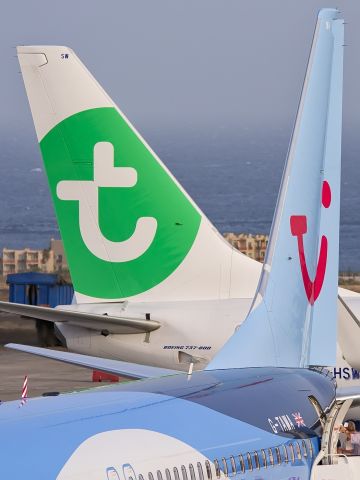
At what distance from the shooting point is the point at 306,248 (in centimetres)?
2061

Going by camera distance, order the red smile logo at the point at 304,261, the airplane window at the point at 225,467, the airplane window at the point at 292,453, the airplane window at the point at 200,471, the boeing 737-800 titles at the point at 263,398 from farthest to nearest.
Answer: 1. the red smile logo at the point at 304,261
2. the airplane window at the point at 292,453
3. the airplane window at the point at 225,467
4. the airplane window at the point at 200,471
5. the boeing 737-800 titles at the point at 263,398

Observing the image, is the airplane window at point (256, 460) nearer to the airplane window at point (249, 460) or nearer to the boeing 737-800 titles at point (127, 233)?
the airplane window at point (249, 460)

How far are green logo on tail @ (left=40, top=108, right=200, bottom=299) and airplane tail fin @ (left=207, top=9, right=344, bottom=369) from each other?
Result: 18.7 ft

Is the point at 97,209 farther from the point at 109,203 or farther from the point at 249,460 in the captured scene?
the point at 249,460

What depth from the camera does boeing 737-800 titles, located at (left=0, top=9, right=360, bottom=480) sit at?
1279cm

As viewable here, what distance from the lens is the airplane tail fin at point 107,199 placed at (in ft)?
88.8

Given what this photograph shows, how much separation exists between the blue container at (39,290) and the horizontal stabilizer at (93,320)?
76.3 feet

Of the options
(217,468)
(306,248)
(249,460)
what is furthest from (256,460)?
(306,248)

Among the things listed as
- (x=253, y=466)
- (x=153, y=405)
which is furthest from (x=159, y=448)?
(x=253, y=466)

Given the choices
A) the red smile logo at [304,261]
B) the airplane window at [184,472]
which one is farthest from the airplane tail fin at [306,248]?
the airplane window at [184,472]

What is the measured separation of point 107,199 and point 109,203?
82 millimetres

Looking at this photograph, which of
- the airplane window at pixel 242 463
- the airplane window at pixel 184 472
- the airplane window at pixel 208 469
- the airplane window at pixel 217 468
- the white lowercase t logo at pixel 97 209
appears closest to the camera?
the airplane window at pixel 184 472

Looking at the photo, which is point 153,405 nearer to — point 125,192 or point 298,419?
point 298,419

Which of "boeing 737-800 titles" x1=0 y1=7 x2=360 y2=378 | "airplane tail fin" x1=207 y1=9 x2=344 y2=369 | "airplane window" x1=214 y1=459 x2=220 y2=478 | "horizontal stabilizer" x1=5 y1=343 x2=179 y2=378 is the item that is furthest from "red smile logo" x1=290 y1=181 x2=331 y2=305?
"airplane window" x1=214 y1=459 x2=220 y2=478
